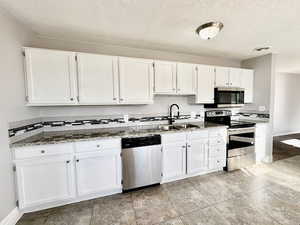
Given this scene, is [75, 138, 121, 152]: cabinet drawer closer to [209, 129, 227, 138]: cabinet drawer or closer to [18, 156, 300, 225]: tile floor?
[18, 156, 300, 225]: tile floor

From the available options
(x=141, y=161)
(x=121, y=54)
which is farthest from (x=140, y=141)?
(x=121, y=54)

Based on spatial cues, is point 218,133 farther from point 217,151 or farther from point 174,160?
point 174,160

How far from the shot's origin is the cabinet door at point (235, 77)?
3.25 m

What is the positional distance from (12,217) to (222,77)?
160 inches

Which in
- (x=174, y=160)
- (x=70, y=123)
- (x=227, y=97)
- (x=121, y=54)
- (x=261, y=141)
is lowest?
(x=174, y=160)

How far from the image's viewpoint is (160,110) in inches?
120

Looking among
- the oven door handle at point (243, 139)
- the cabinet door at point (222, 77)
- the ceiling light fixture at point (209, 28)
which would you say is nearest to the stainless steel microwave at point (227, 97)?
the cabinet door at point (222, 77)

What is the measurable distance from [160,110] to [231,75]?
71.6 inches

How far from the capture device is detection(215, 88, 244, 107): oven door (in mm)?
3094

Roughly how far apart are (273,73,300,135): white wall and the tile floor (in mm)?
4021

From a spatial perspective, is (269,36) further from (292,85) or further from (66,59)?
(292,85)

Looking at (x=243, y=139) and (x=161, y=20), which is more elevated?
(x=161, y=20)

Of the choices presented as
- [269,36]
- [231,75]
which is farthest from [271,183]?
[269,36]

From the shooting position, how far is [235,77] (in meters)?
3.30
